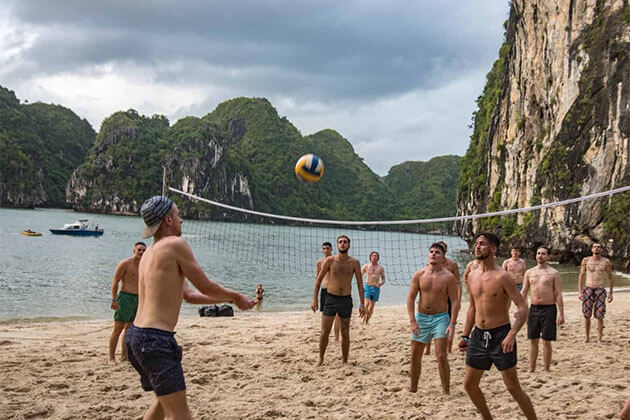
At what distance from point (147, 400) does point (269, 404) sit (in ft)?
3.84

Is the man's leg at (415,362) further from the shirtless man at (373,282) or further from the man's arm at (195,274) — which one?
the shirtless man at (373,282)

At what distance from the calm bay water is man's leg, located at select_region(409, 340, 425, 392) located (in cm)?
953

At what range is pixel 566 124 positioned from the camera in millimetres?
28266

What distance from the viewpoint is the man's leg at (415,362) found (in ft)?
16.6

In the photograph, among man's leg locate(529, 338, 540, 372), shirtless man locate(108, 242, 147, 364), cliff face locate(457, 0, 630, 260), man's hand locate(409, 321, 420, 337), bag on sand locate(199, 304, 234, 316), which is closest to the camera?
man's hand locate(409, 321, 420, 337)

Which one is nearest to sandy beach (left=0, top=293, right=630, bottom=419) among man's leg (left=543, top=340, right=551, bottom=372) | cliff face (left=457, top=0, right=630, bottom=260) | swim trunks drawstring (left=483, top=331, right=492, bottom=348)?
man's leg (left=543, top=340, right=551, bottom=372)

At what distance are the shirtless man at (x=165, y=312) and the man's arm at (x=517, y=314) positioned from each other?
2.10m

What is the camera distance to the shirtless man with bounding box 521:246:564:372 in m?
5.87

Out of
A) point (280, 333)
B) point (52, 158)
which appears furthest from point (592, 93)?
point (52, 158)

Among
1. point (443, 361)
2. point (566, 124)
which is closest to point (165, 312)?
point (443, 361)

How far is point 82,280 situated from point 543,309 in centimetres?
1887

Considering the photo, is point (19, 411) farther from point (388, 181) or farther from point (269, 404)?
point (388, 181)

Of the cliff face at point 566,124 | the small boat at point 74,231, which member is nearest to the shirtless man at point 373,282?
the cliff face at point 566,124

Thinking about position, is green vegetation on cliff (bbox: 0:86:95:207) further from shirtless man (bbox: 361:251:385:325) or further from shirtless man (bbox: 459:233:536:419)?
shirtless man (bbox: 459:233:536:419)
